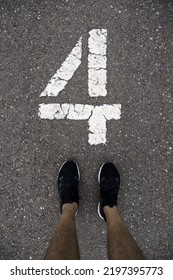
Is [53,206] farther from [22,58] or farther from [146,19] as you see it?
[146,19]

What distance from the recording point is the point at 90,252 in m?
3.30

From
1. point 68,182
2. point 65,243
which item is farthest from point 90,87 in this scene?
point 65,243

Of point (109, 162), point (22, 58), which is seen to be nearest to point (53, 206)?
point (109, 162)

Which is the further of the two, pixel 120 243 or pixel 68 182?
pixel 68 182

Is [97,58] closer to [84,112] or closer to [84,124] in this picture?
[84,112]

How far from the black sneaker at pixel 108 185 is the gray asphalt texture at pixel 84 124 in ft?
0.25

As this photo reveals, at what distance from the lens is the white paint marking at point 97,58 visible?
3.22 metres

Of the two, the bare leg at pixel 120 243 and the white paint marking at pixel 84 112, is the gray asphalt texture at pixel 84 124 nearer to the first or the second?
the white paint marking at pixel 84 112

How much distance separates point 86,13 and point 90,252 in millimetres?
2054

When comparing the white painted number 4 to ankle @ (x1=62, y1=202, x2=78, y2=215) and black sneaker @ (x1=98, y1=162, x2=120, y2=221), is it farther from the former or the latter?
ankle @ (x1=62, y1=202, x2=78, y2=215)

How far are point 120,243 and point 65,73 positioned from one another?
148cm

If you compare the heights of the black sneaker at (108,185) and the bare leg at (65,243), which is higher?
the black sneaker at (108,185)

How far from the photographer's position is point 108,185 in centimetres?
318

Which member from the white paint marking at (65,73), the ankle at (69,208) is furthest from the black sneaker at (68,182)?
the white paint marking at (65,73)
